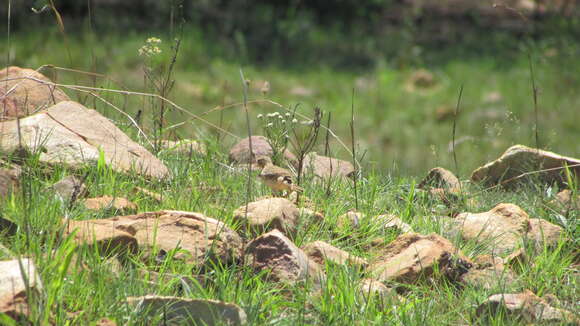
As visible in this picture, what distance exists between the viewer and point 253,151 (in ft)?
11.8

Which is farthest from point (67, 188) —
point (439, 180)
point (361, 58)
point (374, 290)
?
point (361, 58)

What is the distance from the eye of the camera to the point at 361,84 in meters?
10.0

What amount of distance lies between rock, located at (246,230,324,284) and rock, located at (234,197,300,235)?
17cm

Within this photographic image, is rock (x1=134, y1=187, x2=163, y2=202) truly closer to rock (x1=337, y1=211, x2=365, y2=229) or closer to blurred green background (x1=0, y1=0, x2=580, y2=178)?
rock (x1=337, y1=211, x2=365, y2=229)

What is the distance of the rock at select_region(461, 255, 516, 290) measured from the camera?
94.7 inches

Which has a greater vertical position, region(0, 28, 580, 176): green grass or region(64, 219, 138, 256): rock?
region(64, 219, 138, 256): rock

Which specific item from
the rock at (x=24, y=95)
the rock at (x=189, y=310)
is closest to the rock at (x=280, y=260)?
the rock at (x=189, y=310)

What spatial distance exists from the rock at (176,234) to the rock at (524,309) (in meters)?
0.75

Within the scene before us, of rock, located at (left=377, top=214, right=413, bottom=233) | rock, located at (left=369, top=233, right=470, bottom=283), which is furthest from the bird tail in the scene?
rock, located at (left=369, top=233, right=470, bottom=283)

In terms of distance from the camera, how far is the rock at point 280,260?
2289 millimetres

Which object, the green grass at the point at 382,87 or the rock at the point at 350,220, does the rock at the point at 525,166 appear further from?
the green grass at the point at 382,87

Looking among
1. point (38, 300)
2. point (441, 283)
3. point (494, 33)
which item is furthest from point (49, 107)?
point (494, 33)

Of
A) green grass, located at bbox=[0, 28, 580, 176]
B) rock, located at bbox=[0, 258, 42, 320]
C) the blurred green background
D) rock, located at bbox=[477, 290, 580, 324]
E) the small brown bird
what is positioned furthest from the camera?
the blurred green background

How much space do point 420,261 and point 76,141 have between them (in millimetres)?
1399
